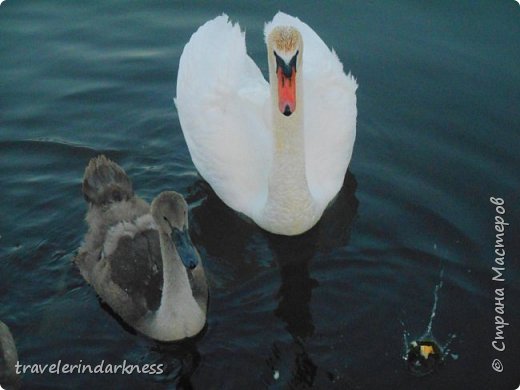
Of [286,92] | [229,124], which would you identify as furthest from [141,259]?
[286,92]

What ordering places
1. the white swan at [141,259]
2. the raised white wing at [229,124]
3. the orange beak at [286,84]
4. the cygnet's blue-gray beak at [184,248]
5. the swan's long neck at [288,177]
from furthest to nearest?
the raised white wing at [229,124]
the swan's long neck at [288,177]
the orange beak at [286,84]
the white swan at [141,259]
the cygnet's blue-gray beak at [184,248]

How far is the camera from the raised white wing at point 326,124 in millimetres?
8609

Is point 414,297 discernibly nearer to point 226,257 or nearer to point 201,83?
point 226,257

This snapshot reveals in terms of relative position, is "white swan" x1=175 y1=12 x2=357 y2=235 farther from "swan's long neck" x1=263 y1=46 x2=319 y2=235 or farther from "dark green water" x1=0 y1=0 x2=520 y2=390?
"dark green water" x1=0 y1=0 x2=520 y2=390

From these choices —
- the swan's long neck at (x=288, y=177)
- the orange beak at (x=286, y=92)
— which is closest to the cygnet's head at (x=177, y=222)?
the orange beak at (x=286, y=92)

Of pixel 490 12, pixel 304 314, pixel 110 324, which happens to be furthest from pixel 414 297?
pixel 490 12

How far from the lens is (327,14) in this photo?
39.3 feet

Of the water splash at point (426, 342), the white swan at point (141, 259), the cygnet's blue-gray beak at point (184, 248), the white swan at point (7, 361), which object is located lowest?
the water splash at point (426, 342)

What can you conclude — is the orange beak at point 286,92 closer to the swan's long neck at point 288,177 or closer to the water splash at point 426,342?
the swan's long neck at point 288,177

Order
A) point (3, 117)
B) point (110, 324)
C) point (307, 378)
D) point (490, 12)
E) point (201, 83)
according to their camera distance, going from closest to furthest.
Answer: point (307, 378) < point (110, 324) < point (201, 83) < point (3, 117) < point (490, 12)

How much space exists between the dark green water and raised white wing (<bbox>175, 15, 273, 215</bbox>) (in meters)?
0.49

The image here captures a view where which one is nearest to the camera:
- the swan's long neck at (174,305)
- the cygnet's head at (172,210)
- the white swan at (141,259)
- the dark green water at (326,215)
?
the cygnet's head at (172,210)

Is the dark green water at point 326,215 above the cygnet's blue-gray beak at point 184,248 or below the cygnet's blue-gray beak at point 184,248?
below

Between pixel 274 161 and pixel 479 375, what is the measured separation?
267 centimetres
